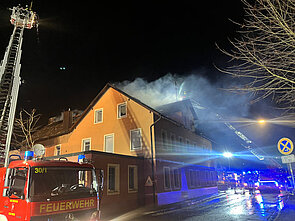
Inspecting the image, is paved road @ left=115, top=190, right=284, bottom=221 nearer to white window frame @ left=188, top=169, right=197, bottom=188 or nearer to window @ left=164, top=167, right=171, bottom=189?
window @ left=164, top=167, right=171, bottom=189

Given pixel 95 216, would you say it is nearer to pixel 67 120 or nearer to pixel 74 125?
pixel 74 125

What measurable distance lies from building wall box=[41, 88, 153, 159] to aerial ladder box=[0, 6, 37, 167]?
8.33 meters

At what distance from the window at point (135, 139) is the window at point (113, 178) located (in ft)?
10.7

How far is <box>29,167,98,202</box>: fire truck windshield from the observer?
505 centimetres

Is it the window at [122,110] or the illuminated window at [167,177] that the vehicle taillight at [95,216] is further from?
the window at [122,110]

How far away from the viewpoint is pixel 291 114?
6.81 meters

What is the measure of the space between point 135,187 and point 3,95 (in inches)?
382

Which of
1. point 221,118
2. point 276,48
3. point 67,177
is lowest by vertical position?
point 67,177

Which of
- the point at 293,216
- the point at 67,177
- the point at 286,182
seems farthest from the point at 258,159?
the point at 67,177

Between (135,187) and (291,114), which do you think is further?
(135,187)

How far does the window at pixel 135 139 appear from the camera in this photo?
17.0 m

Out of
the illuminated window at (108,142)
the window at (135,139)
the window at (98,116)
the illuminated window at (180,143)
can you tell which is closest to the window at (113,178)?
the window at (135,139)

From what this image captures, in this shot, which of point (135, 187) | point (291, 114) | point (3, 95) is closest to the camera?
point (291, 114)

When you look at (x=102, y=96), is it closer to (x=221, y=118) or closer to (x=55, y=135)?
(x=55, y=135)
